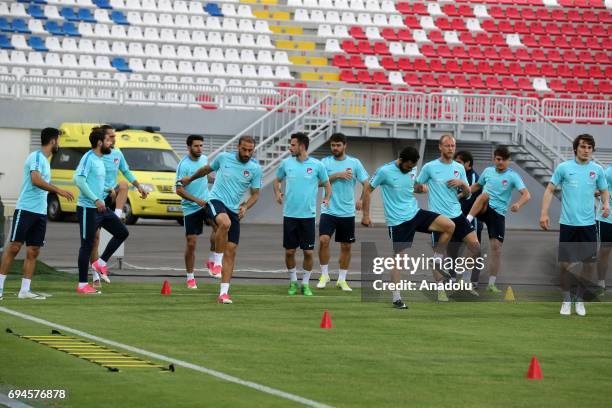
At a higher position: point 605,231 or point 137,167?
point 137,167

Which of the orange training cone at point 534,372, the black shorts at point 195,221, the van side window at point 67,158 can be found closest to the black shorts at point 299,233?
the black shorts at point 195,221

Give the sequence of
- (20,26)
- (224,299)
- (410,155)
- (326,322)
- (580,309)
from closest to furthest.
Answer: (326,322) < (580,309) < (224,299) < (410,155) < (20,26)

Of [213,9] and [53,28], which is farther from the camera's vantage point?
[213,9]

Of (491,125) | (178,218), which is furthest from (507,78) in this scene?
(178,218)

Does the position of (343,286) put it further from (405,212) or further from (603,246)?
(603,246)

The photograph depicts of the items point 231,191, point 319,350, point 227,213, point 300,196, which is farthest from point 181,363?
point 300,196

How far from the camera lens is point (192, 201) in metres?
18.1

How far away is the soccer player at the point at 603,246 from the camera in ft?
55.5

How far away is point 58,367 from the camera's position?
10.3m

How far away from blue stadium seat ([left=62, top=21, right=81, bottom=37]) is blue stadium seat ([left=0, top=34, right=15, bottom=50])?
68.2 inches

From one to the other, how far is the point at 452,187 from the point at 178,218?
16314mm

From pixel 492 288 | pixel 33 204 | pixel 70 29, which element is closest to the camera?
pixel 33 204

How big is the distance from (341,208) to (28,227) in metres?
4.67

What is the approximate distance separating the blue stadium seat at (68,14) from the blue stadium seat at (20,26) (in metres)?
1.17
